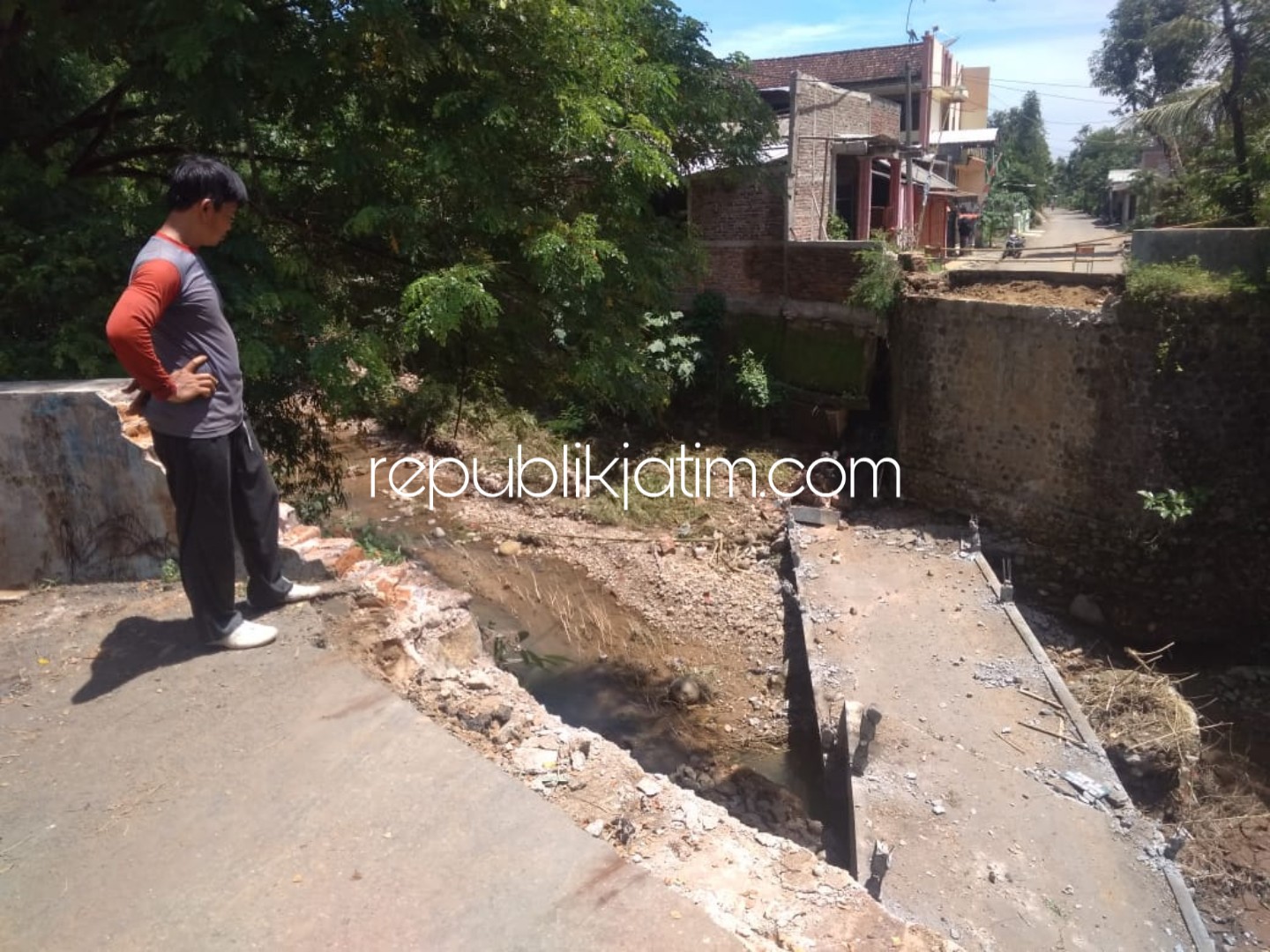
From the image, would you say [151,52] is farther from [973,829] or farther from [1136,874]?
A: [1136,874]

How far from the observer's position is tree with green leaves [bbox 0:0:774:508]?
16.0 feet

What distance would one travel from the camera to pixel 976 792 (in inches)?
233

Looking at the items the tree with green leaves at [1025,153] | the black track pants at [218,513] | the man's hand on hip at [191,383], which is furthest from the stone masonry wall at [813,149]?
the tree with green leaves at [1025,153]

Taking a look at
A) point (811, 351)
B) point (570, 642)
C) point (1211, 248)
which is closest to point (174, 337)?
point (570, 642)

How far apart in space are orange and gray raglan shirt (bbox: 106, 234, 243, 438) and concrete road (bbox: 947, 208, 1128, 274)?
380 inches

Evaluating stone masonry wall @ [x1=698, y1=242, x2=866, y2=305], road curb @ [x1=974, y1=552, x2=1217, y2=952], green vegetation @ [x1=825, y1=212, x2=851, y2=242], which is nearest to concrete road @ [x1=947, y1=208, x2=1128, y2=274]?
stone masonry wall @ [x1=698, y1=242, x2=866, y2=305]

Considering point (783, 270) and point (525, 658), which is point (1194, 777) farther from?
point (783, 270)

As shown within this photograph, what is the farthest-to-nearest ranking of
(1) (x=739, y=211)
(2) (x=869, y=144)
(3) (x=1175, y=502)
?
(2) (x=869, y=144) < (1) (x=739, y=211) < (3) (x=1175, y=502)

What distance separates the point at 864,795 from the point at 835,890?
3.86 m

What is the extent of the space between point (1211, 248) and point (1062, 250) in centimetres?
722

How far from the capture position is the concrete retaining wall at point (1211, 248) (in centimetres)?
873

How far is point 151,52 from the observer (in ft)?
16.2

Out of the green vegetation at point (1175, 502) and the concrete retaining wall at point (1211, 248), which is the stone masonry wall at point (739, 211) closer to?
the concrete retaining wall at point (1211, 248)

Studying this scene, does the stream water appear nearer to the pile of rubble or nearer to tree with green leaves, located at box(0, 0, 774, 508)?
tree with green leaves, located at box(0, 0, 774, 508)
